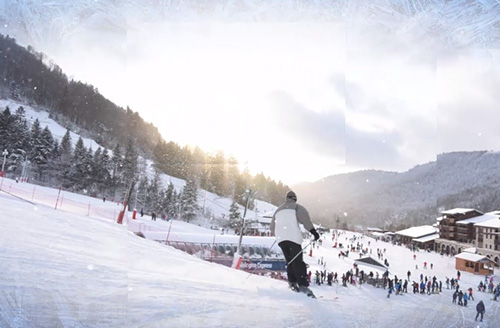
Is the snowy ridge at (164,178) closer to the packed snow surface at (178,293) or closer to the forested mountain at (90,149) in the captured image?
the forested mountain at (90,149)

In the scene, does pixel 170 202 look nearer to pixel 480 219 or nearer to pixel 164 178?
pixel 164 178

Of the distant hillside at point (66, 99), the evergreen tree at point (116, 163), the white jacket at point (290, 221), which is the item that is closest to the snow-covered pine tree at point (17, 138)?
the distant hillside at point (66, 99)

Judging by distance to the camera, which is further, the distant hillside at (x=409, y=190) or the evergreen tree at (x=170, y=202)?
the evergreen tree at (x=170, y=202)

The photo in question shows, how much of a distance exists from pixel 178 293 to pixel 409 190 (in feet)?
7.61

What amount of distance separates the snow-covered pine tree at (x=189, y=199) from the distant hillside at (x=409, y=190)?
1.28m

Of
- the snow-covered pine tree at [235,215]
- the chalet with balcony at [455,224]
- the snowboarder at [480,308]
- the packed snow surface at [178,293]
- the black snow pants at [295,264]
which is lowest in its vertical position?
the packed snow surface at [178,293]

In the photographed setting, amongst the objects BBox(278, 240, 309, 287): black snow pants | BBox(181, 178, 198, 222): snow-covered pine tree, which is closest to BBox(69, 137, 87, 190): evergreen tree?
BBox(181, 178, 198, 222): snow-covered pine tree

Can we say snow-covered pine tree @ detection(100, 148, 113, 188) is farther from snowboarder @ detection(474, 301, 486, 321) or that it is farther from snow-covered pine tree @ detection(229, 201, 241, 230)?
snowboarder @ detection(474, 301, 486, 321)

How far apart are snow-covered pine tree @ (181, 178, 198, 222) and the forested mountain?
25 mm

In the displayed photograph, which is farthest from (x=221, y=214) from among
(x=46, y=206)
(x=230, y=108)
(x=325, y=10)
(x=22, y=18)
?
(x=46, y=206)

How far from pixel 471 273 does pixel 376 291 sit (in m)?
0.84

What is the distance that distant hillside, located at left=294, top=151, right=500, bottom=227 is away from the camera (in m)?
3.08

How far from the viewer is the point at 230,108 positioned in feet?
11.6

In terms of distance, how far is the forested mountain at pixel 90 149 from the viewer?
3.52m
